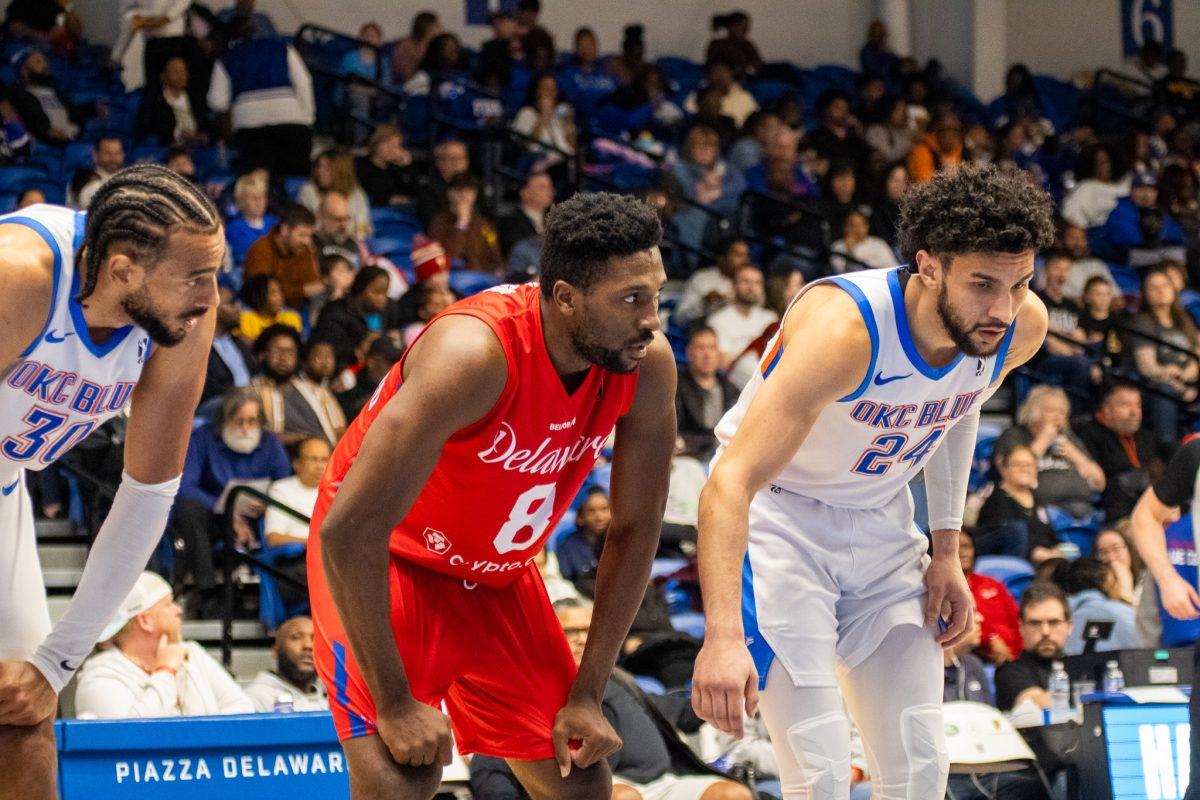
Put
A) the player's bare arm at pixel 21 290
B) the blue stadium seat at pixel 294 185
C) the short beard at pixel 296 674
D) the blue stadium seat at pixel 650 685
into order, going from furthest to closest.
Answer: the blue stadium seat at pixel 294 185 → the blue stadium seat at pixel 650 685 → the short beard at pixel 296 674 → the player's bare arm at pixel 21 290

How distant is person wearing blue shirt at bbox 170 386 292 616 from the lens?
7.59 meters

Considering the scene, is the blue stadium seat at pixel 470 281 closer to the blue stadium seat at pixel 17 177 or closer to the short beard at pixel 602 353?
the blue stadium seat at pixel 17 177

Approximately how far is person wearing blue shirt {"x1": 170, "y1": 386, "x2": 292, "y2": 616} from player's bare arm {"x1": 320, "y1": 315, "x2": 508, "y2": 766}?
454cm

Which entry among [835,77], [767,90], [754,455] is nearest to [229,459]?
[754,455]

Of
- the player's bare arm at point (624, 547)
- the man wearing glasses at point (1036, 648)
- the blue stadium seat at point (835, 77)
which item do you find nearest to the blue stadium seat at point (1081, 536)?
the man wearing glasses at point (1036, 648)

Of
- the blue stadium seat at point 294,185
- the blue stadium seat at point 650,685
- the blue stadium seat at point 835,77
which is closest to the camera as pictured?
the blue stadium seat at point 650,685

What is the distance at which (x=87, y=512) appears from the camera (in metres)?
7.68

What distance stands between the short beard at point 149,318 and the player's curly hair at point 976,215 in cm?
161

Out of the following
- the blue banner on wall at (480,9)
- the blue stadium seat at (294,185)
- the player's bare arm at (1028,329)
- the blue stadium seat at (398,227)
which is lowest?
the player's bare arm at (1028,329)

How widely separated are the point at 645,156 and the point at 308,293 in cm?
436

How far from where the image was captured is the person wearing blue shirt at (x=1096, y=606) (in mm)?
7832

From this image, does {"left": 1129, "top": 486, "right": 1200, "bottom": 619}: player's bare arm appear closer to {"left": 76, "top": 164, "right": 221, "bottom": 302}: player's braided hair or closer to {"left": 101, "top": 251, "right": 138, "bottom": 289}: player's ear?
{"left": 76, "top": 164, "right": 221, "bottom": 302}: player's braided hair

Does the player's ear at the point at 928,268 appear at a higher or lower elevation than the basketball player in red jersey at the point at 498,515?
higher

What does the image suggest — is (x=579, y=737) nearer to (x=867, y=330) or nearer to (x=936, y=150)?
(x=867, y=330)
